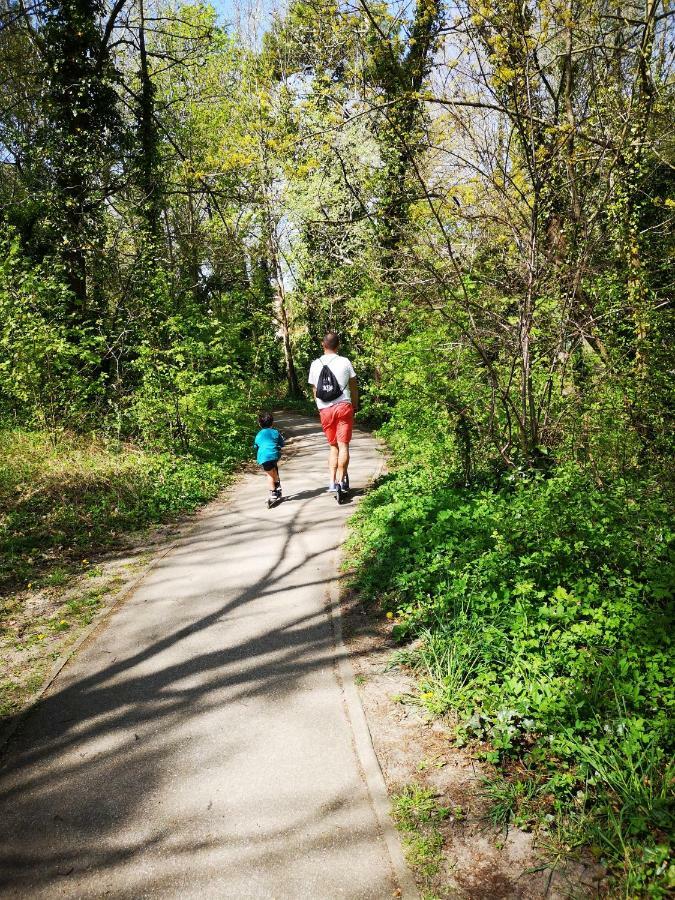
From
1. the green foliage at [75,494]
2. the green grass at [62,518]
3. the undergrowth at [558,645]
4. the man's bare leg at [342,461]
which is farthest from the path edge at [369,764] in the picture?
the green foliage at [75,494]

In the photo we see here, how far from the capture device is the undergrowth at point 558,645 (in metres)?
2.60

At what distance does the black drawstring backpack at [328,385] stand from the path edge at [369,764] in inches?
125

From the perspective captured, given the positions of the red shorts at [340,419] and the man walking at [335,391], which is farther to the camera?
the red shorts at [340,419]

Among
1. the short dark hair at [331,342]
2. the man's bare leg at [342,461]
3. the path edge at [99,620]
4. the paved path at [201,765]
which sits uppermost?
the short dark hair at [331,342]

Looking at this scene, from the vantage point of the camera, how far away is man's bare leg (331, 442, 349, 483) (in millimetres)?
7450

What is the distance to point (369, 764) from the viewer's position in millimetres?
3209

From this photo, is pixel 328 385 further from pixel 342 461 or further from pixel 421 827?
pixel 421 827

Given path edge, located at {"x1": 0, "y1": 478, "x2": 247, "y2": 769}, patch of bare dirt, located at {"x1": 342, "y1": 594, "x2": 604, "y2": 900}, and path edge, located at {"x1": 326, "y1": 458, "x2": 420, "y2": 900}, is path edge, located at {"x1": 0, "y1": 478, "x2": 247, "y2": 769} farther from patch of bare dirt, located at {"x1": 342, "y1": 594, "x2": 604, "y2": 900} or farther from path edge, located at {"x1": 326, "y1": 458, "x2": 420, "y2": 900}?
patch of bare dirt, located at {"x1": 342, "y1": 594, "x2": 604, "y2": 900}

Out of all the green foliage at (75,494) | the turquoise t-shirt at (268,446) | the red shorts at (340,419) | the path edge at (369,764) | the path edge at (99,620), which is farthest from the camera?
the turquoise t-shirt at (268,446)

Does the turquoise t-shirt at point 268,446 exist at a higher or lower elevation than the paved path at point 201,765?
higher

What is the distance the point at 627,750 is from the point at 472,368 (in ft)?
15.5

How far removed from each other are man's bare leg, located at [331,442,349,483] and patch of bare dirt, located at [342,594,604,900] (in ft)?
11.0

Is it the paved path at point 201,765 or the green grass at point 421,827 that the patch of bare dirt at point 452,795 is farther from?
the paved path at point 201,765

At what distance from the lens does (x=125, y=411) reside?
10.6m
